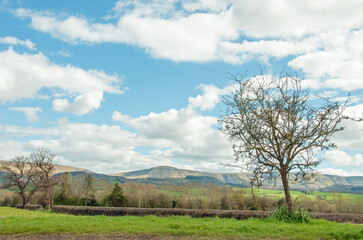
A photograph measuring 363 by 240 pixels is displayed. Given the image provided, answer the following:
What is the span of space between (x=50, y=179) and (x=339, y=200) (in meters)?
62.4

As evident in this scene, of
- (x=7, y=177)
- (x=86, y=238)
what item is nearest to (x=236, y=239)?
(x=86, y=238)

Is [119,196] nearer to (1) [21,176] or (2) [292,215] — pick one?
(1) [21,176]

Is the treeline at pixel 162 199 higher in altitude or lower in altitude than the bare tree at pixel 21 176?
lower

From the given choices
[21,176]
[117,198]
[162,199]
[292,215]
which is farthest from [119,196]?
[292,215]

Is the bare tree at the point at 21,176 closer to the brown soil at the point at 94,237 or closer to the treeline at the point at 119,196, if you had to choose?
the treeline at the point at 119,196

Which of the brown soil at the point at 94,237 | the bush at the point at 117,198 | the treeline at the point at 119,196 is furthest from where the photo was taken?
the bush at the point at 117,198

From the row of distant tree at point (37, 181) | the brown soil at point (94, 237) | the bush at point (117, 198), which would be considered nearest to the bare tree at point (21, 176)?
the row of distant tree at point (37, 181)

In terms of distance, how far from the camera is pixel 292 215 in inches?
609

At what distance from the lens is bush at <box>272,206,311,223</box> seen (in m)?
15.2

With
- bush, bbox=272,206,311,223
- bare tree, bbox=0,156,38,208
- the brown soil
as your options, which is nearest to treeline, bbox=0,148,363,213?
bare tree, bbox=0,156,38,208

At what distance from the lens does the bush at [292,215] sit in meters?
15.2

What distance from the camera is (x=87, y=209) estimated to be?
35.0m

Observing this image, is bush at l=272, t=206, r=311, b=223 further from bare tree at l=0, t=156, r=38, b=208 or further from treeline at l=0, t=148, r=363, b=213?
bare tree at l=0, t=156, r=38, b=208

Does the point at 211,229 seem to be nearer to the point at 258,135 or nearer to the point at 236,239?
the point at 236,239
